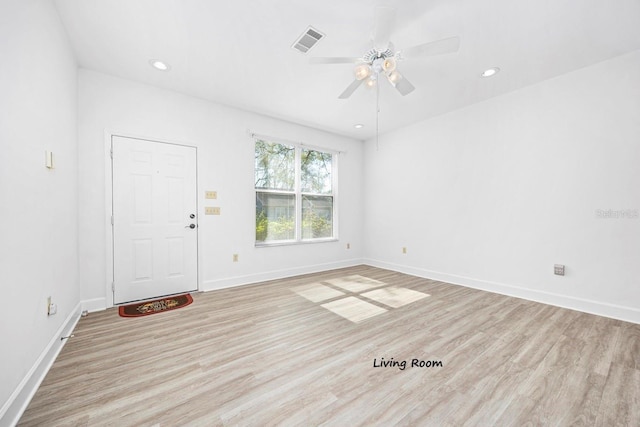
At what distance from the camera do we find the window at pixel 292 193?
4.14 metres

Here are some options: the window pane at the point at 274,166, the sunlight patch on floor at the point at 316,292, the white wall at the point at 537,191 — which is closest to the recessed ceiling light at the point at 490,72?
the white wall at the point at 537,191

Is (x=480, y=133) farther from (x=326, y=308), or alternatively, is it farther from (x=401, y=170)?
(x=326, y=308)

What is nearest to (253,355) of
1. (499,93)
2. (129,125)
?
(129,125)

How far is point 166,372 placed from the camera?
1.69 m

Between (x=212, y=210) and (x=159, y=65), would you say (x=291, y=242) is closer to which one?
(x=212, y=210)

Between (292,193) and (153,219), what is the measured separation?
7.14ft

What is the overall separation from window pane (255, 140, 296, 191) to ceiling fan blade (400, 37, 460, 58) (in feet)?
8.77

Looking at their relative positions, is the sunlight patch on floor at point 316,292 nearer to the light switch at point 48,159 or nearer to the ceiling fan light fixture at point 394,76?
the ceiling fan light fixture at point 394,76

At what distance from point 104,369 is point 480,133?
15.8 ft

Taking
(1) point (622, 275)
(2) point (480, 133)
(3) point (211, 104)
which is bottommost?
(1) point (622, 275)

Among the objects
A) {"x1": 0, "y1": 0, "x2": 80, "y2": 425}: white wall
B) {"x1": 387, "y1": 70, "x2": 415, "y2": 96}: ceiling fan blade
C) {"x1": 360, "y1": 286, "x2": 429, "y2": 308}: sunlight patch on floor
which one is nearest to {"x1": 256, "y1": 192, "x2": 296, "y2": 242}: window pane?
{"x1": 360, "y1": 286, "x2": 429, "y2": 308}: sunlight patch on floor

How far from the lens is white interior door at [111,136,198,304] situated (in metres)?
2.94

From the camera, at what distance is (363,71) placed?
2.21m

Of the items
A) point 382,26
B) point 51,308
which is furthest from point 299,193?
point 51,308
